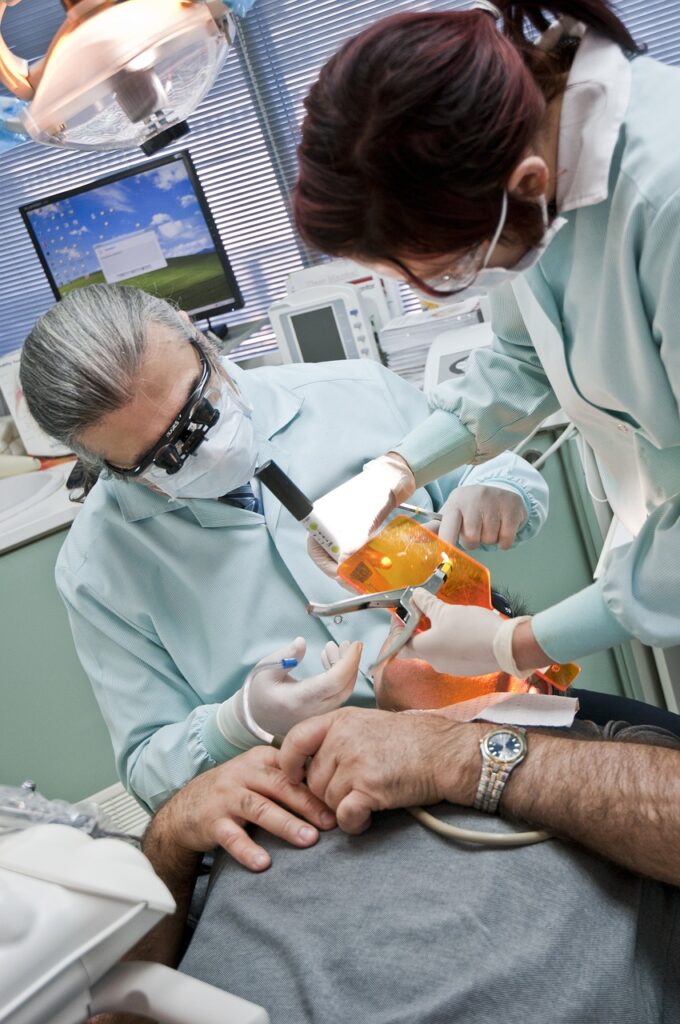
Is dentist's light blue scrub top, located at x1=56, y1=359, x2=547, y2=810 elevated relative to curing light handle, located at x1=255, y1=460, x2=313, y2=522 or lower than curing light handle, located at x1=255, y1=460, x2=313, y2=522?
lower

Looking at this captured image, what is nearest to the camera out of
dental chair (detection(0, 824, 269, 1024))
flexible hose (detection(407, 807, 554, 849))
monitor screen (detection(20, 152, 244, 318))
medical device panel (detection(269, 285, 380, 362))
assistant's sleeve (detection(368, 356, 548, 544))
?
dental chair (detection(0, 824, 269, 1024))

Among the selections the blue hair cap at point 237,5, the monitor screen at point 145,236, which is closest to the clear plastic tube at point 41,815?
the blue hair cap at point 237,5

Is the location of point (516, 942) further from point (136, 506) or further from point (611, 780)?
point (136, 506)

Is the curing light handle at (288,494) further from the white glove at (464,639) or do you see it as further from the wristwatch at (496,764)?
the wristwatch at (496,764)

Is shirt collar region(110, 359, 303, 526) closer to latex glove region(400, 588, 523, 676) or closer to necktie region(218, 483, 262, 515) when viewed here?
necktie region(218, 483, 262, 515)

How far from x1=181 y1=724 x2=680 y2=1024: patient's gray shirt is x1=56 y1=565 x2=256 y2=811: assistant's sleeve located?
0.38 m

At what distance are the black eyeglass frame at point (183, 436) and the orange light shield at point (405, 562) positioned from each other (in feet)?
1.00

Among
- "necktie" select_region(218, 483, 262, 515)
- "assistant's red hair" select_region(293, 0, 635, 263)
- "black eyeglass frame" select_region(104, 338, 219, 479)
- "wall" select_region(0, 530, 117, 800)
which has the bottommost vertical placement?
"wall" select_region(0, 530, 117, 800)

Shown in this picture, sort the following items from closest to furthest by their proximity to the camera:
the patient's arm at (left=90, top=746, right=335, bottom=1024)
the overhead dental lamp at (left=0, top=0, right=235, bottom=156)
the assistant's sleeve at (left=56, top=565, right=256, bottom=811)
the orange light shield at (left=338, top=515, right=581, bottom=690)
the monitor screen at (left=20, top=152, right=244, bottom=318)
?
the patient's arm at (left=90, top=746, right=335, bottom=1024) → the overhead dental lamp at (left=0, top=0, right=235, bottom=156) → the orange light shield at (left=338, top=515, right=581, bottom=690) → the assistant's sleeve at (left=56, top=565, right=256, bottom=811) → the monitor screen at (left=20, top=152, right=244, bottom=318)

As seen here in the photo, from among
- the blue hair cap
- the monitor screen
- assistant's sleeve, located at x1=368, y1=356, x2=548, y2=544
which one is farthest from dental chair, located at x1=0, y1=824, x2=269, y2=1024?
the monitor screen

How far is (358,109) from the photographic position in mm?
911

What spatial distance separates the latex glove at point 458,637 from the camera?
4.28 ft

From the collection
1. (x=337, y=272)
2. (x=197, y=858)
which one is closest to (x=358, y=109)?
(x=197, y=858)

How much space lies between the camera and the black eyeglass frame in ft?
4.82
